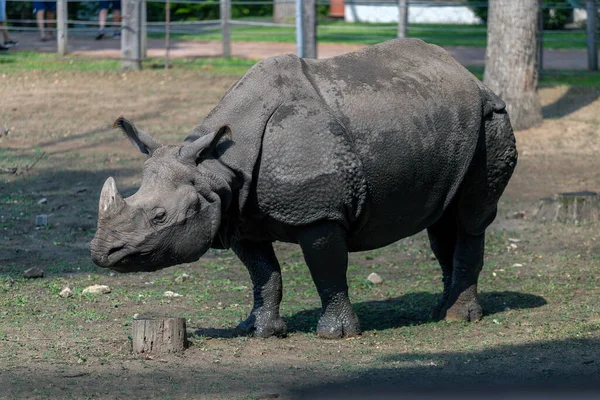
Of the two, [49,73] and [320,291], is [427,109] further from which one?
[49,73]

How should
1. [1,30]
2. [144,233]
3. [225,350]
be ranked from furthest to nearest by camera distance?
[1,30]
[225,350]
[144,233]

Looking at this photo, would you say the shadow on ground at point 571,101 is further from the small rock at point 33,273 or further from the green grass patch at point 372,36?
the small rock at point 33,273

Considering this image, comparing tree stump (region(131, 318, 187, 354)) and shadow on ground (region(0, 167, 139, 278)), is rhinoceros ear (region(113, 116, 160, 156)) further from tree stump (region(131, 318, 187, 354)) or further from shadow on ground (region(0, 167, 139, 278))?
shadow on ground (region(0, 167, 139, 278))

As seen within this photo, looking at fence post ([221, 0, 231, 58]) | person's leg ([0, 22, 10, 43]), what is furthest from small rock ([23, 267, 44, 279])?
person's leg ([0, 22, 10, 43])

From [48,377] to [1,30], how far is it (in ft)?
58.2

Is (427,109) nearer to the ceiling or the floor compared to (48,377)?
nearer to the ceiling

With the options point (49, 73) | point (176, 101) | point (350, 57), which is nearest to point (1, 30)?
point (49, 73)

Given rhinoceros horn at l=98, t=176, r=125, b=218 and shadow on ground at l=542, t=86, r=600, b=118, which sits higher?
rhinoceros horn at l=98, t=176, r=125, b=218

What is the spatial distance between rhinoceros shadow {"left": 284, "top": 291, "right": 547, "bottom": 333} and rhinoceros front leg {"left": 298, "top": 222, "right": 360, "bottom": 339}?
0.38m

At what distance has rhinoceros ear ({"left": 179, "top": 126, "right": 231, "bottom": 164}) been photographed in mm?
6945

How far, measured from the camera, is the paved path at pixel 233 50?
22469 millimetres

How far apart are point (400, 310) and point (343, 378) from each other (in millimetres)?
2495

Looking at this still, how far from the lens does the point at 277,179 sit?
23.3 ft

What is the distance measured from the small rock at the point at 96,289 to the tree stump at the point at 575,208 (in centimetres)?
536
